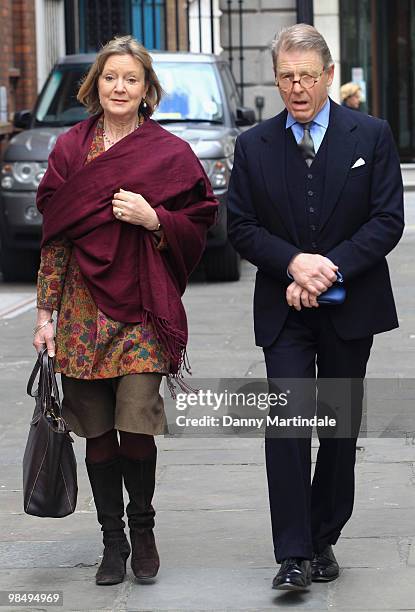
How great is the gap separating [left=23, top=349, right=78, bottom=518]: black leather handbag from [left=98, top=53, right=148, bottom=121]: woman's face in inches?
34.0

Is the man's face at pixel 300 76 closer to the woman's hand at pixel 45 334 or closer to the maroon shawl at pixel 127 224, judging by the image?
the maroon shawl at pixel 127 224

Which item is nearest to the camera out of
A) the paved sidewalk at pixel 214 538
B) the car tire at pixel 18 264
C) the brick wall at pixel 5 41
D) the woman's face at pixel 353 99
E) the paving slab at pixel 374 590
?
the paving slab at pixel 374 590

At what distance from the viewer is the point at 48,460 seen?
5.08 metres

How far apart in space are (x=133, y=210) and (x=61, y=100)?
9.42 meters

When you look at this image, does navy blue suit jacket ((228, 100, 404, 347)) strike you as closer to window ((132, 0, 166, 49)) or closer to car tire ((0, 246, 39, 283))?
car tire ((0, 246, 39, 283))

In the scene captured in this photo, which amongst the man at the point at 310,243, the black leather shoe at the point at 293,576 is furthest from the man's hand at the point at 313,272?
the black leather shoe at the point at 293,576

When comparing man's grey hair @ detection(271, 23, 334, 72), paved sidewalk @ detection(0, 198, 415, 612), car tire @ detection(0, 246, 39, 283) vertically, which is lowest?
Result: car tire @ detection(0, 246, 39, 283)

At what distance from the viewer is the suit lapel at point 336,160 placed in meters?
5.00

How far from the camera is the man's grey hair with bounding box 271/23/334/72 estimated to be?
4.91m

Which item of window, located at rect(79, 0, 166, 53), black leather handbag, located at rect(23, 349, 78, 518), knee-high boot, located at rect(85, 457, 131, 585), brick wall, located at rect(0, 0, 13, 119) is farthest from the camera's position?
window, located at rect(79, 0, 166, 53)

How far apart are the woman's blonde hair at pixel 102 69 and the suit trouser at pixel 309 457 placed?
0.86 meters

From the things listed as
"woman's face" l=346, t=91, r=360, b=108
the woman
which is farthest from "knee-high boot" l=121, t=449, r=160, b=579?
"woman's face" l=346, t=91, r=360, b=108

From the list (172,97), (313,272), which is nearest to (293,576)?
(313,272)

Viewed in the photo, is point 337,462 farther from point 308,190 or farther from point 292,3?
point 292,3
